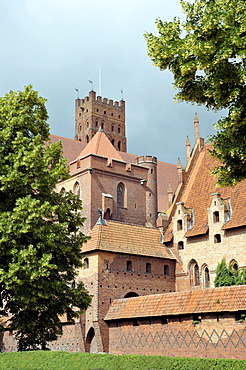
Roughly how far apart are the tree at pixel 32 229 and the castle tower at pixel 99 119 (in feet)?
165

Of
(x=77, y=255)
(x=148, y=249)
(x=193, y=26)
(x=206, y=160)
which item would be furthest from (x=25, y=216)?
(x=206, y=160)

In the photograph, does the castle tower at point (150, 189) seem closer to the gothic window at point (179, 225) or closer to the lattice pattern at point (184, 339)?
the gothic window at point (179, 225)

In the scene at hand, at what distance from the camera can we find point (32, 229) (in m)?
19.5

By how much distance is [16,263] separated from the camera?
18.7 metres

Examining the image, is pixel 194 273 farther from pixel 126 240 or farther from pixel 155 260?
pixel 126 240

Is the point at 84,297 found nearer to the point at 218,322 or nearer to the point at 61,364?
the point at 61,364

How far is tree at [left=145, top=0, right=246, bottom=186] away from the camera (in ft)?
43.3

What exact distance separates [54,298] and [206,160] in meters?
22.3

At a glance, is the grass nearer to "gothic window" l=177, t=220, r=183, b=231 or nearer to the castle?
the castle

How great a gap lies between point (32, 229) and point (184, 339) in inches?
367

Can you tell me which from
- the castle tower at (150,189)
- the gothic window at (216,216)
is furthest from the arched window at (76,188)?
the gothic window at (216,216)

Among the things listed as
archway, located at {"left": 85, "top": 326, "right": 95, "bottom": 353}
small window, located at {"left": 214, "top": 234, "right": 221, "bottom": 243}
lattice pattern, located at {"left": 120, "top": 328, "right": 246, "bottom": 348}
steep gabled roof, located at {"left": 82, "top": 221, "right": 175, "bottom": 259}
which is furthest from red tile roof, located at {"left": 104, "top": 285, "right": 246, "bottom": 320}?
small window, located at {"left": 214, "top": 234, "right": 221, "bottom": 243}

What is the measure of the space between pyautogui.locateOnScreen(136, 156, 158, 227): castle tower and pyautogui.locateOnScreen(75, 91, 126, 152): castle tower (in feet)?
84.4

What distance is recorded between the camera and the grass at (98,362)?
1792cm
